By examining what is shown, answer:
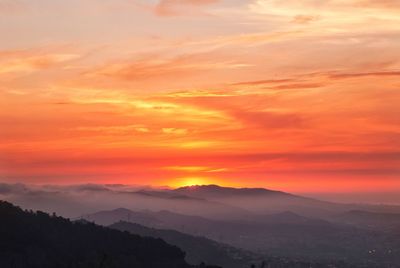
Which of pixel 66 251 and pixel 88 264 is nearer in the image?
pixel 88 264

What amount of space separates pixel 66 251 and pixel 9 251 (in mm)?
15942

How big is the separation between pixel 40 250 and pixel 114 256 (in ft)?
66.4

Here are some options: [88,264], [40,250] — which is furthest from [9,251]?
[88,264]

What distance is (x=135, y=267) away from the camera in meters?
194

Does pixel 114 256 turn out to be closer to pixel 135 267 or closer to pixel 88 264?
pixel 135 267

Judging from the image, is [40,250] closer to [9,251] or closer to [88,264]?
[9,251]

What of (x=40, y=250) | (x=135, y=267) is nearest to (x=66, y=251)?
(x=40, y=250)

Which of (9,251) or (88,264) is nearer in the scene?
(88,264)

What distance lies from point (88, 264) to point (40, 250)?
23.9m

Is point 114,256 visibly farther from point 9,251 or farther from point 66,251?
point 9,251

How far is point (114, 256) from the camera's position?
652ft

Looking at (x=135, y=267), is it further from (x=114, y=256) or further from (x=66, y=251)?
(x=66, y=251)

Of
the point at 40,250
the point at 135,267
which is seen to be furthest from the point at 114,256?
the point at 40,250

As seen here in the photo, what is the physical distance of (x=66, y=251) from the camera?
19812 centimetres
